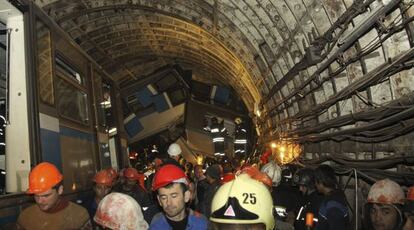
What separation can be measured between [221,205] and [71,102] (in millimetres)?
4047

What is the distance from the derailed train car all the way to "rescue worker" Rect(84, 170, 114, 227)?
20 centimetres

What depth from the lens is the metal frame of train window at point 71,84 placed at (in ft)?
17.5

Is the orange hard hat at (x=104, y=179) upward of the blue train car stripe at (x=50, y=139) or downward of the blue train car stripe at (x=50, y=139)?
→ downward

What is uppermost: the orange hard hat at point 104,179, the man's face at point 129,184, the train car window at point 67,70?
the train car window at point 67,70

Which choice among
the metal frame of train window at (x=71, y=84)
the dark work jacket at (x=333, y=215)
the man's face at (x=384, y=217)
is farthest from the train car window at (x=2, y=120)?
the man's face at (x=384, y=217)

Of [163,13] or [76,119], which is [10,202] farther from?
[163,13]

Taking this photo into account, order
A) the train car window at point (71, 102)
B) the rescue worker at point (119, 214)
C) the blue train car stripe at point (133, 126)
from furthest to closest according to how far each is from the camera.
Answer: the blue train car stripe at point (133, 126), the train car window at point (71, 102), the rescue worker at point (119, 214)

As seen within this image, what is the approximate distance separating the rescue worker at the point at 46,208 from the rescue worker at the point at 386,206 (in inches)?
105

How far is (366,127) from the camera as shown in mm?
4812

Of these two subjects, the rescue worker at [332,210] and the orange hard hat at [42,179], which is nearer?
the orange hard hat at [42,179]

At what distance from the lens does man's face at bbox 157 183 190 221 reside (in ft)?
10.6

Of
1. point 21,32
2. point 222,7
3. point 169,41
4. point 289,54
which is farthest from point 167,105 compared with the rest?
point 21,32

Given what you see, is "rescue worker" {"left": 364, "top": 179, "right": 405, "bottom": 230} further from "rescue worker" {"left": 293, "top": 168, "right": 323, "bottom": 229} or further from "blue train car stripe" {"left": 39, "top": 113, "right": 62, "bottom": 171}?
"blue train car stripe" {"left": 39, "top": 113, "right": 62, "bottom": 171}

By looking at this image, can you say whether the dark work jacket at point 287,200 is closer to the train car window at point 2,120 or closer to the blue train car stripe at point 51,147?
the blue train car stripe at point 51,147
